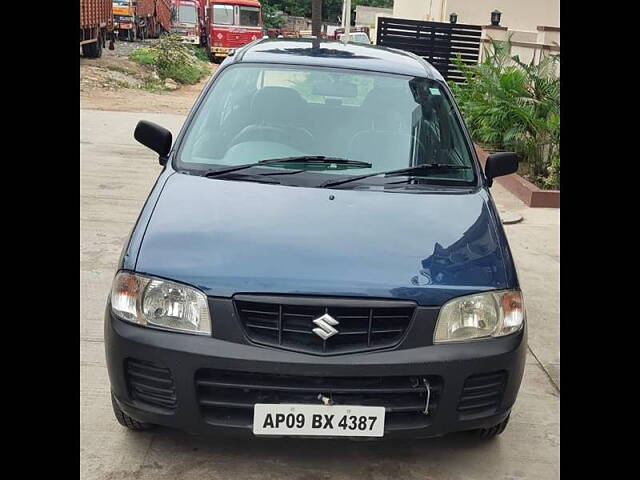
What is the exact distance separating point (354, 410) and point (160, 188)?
144cm

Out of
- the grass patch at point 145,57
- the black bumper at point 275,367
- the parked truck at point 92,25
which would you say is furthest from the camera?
the grass patch at point 145,57

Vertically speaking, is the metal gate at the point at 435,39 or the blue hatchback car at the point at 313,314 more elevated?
the metal gate at the point at 435,39

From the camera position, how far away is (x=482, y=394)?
2.88 meters

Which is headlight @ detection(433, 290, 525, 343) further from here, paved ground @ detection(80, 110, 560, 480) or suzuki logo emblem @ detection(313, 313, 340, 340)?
paved ground @ detection(80, 110, 560, 480)

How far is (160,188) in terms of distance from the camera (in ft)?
11.1

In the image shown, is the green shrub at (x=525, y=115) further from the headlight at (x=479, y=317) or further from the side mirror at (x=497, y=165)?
the headlight at (x=479, y=317)

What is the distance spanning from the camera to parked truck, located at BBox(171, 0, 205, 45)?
35500mm

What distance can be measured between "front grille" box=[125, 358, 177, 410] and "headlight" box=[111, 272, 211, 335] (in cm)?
17

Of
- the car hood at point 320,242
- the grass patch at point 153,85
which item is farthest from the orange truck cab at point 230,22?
the car hood at point 320,242

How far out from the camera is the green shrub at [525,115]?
8.82 meters

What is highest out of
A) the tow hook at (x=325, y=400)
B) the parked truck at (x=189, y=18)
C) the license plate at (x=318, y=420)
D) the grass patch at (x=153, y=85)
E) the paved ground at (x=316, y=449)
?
the parked truck at (x=189, y=18)

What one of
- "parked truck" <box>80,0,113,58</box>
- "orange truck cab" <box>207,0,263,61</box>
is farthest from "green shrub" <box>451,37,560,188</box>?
"orange truck cab" <box>207,0,263,61</box>
